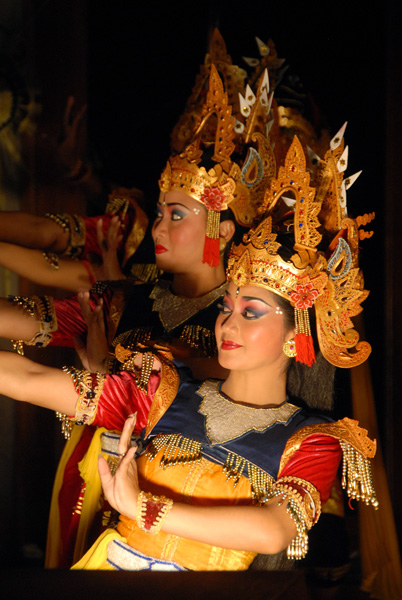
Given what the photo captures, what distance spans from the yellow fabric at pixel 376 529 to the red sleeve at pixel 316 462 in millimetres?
298

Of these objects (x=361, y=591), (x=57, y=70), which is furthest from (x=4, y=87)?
(x=361, y=591)

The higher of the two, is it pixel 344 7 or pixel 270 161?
pixel 344 7

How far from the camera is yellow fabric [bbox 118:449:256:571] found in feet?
5.50

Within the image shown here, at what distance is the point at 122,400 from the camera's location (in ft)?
5.88

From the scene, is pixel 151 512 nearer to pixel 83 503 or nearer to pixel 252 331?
pixel 252 331

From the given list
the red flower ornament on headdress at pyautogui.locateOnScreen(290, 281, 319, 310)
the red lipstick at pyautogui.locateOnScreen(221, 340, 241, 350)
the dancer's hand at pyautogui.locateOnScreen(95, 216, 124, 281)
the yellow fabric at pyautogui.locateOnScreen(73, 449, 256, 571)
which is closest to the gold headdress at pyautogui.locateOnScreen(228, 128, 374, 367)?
the red flower ornament on headdress at pyautogui.locateOnScreen(290, 281, 319, 310)

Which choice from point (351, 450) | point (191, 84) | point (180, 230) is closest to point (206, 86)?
point (191, 84)

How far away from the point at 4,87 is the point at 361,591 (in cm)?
196

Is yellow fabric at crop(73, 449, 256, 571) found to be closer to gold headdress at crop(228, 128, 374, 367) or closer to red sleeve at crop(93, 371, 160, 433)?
red sleeve at crop(93, 371, 160, 433)

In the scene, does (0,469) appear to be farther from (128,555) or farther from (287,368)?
(287,368)

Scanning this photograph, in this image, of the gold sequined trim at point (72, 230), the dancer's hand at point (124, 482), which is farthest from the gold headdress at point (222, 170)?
the dancer's hand at point (124, 482)

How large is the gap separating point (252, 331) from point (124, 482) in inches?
19.0

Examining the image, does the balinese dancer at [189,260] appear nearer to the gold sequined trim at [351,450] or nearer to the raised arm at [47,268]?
the raised arm at [47,268]

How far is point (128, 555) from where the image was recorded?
1725 millimetres
